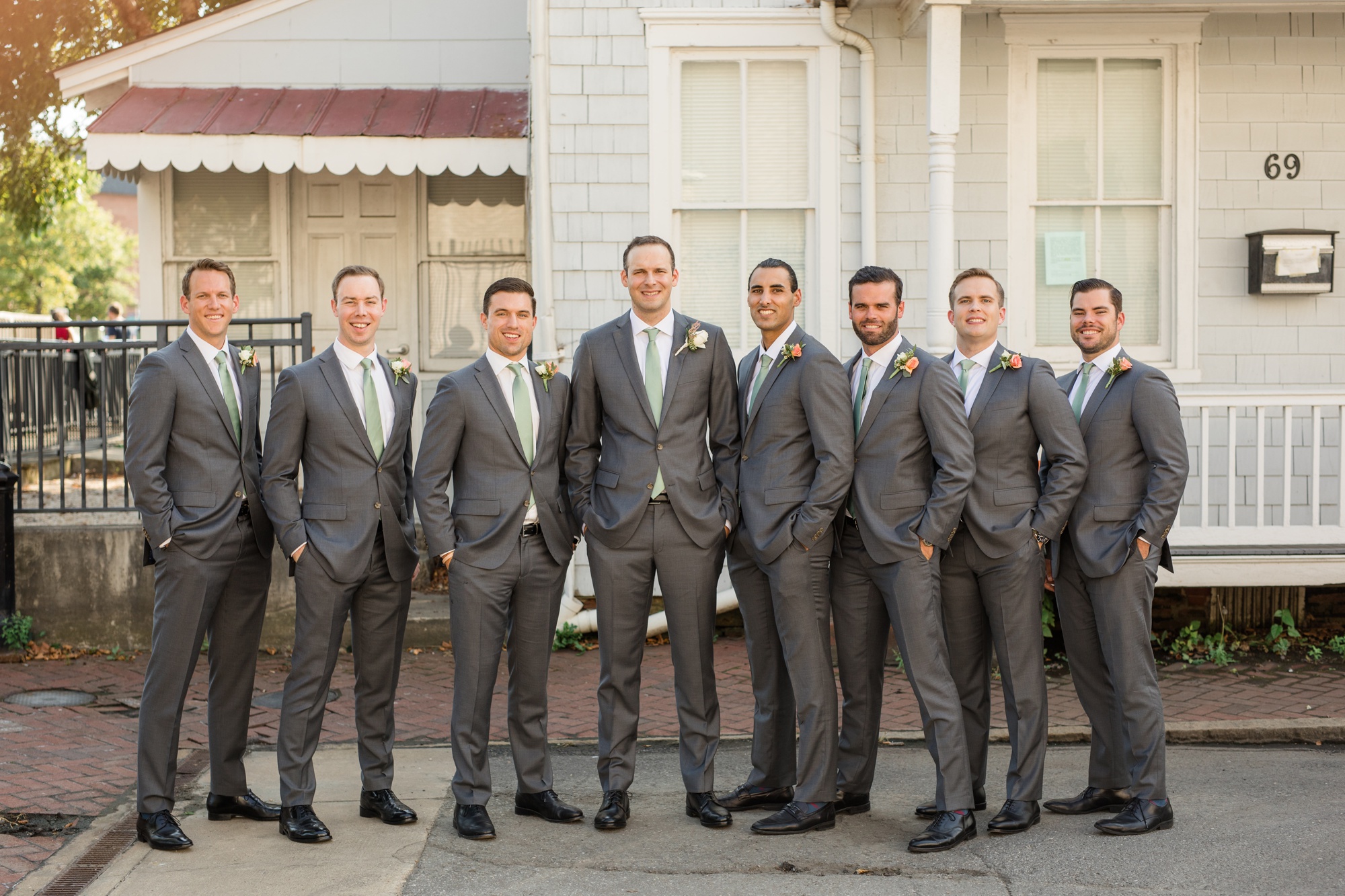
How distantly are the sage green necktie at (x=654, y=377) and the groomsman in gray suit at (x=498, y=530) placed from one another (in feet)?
1.24

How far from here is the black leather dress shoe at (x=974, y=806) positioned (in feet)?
17.4

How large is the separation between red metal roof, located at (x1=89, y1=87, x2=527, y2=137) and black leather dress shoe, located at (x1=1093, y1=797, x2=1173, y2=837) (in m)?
6.36

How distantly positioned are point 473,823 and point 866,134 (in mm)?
5357

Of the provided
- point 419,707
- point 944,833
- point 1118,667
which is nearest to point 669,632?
point 944,833

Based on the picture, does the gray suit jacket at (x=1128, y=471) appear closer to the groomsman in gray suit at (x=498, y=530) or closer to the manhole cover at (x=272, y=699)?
the groomsman in gray suit at (x=498, y=530)

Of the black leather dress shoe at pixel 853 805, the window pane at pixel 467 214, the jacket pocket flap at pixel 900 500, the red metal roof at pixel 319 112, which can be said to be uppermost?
the red metal roof at pixel 319 112

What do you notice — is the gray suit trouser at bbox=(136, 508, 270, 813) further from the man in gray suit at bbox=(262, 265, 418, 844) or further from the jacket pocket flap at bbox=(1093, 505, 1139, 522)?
the jacket pocket flap at bbox=(1093, 505, 1139, 522)

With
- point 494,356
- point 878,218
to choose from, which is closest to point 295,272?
point 878,218

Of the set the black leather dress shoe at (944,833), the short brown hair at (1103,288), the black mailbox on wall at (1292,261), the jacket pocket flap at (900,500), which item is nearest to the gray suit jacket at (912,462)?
the jacket pocket flap at (900,500)

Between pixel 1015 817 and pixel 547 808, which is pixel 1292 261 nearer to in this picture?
pixel 1015 817

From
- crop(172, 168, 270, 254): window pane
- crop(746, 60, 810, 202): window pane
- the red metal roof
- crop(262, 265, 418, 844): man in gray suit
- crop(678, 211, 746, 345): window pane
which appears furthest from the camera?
crop(172, 168, 270, 254): window pane

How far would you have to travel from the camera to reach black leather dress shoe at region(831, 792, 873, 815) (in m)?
5.37

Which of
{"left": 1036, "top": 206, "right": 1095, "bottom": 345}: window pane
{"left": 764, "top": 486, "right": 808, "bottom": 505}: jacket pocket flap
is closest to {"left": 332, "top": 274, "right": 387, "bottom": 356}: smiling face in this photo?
{"left": 764, "top": 486, "right": 808, "bottom": 505}: jacket pocket flap

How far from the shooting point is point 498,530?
5.14 metres
